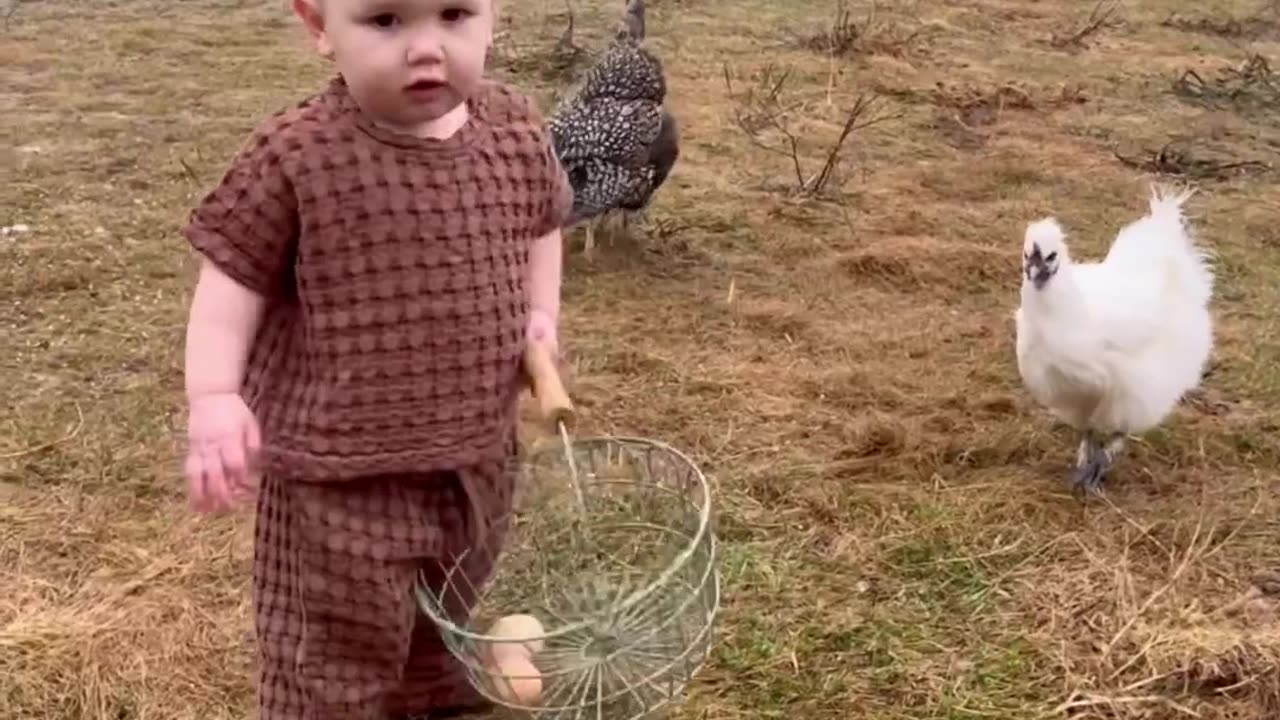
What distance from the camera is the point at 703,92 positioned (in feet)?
22.1

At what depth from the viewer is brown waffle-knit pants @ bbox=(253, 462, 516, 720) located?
6.61 ft

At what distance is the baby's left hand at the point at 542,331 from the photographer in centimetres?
208

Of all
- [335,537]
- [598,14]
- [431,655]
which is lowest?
[598,14]

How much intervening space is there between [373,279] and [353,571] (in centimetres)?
38

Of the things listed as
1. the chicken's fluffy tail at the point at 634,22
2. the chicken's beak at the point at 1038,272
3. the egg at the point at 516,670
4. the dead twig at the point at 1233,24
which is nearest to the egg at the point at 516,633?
the egg at the point at 516,670

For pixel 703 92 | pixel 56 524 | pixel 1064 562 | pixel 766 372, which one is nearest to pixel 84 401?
pixel 56 524

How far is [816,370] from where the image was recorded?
4.21 metres

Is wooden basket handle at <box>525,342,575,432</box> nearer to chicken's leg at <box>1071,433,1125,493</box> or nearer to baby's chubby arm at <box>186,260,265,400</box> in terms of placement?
baby's chubby arm at <box>186,260,265,400</box>

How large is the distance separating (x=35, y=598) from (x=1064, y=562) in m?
2.09

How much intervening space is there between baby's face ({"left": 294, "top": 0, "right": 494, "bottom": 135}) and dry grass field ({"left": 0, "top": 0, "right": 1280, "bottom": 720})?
1353 millimetres

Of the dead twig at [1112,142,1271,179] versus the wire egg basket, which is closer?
the wire egg basket

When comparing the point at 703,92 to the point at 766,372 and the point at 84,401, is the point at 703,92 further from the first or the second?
the point at 84,401

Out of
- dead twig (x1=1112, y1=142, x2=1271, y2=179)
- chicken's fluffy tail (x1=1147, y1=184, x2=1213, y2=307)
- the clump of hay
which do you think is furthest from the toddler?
dead twig (x1=1112, y1=142, x2=1271, y2=179)

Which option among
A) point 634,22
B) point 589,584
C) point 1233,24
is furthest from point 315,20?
point 1233,24
